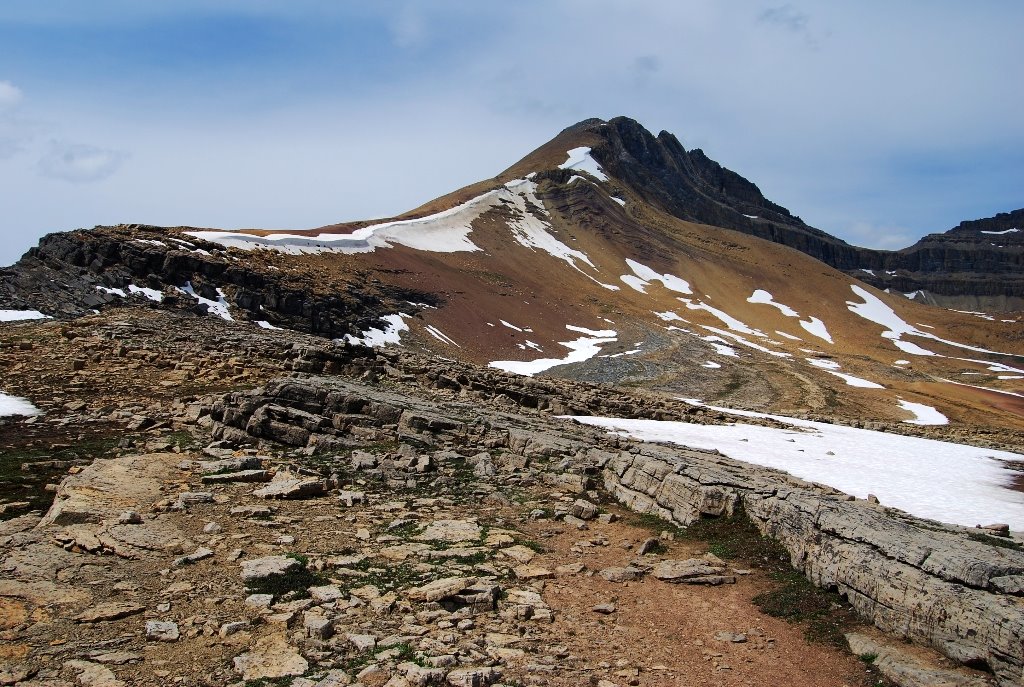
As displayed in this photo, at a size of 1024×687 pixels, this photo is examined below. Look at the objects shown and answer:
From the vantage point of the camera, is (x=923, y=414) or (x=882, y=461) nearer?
(x=882, y=461)

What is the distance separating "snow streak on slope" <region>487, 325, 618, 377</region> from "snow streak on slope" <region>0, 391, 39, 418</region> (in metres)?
26.2

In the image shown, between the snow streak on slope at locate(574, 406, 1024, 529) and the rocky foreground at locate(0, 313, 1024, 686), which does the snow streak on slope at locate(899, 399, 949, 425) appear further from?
the rocky foreground at locate(0, 313, 1024, 686)

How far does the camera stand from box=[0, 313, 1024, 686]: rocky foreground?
24.5ft

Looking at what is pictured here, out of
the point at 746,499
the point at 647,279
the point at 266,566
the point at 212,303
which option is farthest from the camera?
the point at 647,279

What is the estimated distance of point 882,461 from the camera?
2323 centimetres

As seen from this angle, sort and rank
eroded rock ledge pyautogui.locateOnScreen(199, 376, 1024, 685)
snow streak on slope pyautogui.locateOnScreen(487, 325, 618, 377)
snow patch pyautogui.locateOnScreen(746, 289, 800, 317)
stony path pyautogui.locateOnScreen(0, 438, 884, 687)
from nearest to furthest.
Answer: stony path pyautogui.locateOnScreen(0, 438, 884, 687), eroded rock ledge pyautogui.locateOnScreen(199, 376, 1024, 685), snow streak on slope pyautogui.locateOnScreen(487, 325, 618, 377), snow patch pyautogui.locateOnScreen(746, 289, 800, 317)

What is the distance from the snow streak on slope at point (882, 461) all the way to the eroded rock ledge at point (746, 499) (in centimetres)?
363

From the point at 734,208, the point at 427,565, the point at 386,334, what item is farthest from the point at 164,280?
the point at 734,208

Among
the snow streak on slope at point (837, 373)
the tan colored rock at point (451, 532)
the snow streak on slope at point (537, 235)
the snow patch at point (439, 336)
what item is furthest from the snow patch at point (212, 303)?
the snow streak on slope at point (537, 235)

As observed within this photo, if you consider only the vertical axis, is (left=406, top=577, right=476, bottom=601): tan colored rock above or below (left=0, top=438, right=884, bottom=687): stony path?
above

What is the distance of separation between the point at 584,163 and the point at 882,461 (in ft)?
387

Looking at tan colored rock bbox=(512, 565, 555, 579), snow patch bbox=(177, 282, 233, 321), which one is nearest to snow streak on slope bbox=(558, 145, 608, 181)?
snow patch bbox=(177, 282, 233, 321)

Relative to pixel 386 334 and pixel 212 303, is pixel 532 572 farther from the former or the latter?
pixel 386 334

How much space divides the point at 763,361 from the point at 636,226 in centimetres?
6215
